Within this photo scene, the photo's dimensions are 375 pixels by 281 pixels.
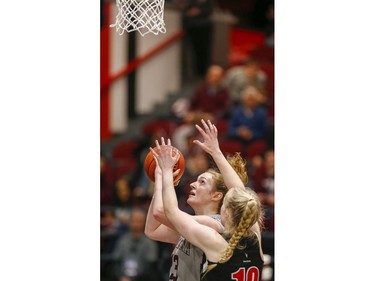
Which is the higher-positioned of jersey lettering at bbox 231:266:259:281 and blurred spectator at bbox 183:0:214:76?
blurred spectator at bbox 183:0:214:76

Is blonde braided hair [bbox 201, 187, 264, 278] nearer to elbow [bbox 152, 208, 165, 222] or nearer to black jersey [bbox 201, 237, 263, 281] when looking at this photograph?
black jersey [bbox 201, 237, 263, 281]

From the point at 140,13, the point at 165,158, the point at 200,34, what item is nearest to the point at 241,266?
the point at 165,158

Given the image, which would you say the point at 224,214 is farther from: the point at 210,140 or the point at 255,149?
the point at 255,149

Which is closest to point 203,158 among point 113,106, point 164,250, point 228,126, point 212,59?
point 164,250

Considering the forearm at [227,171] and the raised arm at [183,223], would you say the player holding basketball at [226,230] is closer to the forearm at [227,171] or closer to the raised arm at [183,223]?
the raised arm at [183,223]

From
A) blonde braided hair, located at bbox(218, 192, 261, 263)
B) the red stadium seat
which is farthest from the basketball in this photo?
the red stadium seat

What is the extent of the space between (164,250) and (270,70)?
3176 mm

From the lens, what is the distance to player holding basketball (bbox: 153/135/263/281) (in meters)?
5.25

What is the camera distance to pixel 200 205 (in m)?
5.53

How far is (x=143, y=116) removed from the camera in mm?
9844

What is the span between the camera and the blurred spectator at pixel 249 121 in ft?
28.3

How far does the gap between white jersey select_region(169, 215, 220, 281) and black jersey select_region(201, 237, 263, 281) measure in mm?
70

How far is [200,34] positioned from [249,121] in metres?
2.21
